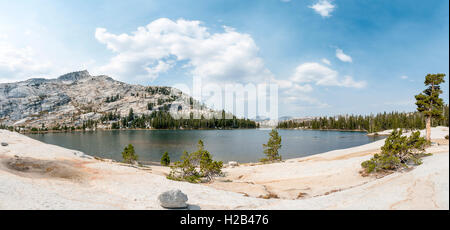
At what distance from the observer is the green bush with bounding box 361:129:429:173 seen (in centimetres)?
2117

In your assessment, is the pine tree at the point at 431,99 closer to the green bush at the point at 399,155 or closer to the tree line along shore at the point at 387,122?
the green bush at the point at 399,155

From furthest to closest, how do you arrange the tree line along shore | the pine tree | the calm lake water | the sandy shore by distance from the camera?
1. the tree line along shore
2. the calm lake water
3. the pine tree
4. the sandy shore

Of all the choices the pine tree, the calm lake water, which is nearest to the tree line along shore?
the calm lake water

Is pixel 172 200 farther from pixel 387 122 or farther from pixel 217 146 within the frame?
pixel 387 122

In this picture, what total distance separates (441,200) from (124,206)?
58.7 ft

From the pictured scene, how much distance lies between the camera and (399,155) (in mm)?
21828

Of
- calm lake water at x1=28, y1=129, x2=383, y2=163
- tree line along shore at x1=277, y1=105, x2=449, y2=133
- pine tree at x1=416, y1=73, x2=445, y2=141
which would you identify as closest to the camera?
pine tree at x1=416, y1=73, x2=445, y2=141

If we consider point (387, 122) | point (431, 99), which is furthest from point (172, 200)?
point (387, 122)

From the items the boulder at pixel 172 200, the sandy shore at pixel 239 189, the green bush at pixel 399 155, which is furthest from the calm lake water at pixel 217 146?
the boulder at pixel 172 200

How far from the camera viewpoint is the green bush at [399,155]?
69.5 ft

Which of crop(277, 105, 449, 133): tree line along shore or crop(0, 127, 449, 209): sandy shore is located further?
crop(277, 105, 449, 133): tree line along shore

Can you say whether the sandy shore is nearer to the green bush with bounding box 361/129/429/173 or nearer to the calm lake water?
the green bush with bounding box 361/129/429/173

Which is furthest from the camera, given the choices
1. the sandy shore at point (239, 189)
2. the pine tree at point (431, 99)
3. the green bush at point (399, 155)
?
the pine tree at point (431, 99)

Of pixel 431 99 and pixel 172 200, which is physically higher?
pixel 431 99
